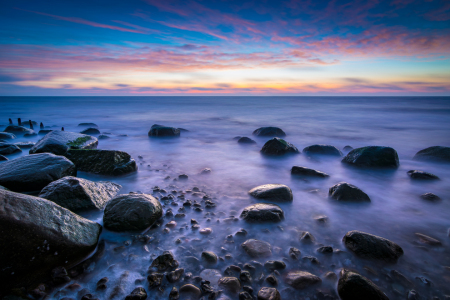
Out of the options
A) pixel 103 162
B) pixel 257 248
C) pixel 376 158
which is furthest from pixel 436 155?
pixel 103 162

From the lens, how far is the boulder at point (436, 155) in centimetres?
678

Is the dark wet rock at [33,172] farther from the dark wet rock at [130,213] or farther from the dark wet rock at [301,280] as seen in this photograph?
→ the dark wet rock at [301,280]

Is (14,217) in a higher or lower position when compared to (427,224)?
higher

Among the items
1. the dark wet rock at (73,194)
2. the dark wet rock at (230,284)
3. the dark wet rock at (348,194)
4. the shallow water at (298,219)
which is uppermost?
the dark wet rock at (73,194)

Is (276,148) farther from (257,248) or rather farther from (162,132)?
(162,132)

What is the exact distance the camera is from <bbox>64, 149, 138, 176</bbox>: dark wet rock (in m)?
5.25

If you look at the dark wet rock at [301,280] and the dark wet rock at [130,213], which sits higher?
the dark wet rock at [130,213]

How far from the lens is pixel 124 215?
299 centimetres

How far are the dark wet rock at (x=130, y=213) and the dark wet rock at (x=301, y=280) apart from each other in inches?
72.6

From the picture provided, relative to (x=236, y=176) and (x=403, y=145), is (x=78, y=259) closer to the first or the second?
(x=236, y=176)

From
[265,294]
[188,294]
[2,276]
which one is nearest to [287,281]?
[265,294]

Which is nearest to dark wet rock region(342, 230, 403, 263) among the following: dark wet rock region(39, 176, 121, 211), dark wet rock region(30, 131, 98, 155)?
dark wet rock region(39, 176, 121, 211)

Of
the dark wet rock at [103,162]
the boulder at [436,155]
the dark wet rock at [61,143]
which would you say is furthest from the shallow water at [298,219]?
the dark wet rock at [61,143]

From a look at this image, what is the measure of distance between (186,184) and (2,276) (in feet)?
10.3
